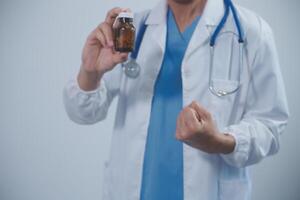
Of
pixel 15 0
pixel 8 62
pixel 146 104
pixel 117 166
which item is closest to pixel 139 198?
pixel 117 166

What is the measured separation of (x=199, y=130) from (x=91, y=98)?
32 centimetres

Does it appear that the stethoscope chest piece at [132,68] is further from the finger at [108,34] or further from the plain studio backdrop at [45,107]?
the plain studio backdrop at [45,107]

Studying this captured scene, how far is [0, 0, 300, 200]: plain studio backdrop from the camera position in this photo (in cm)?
135

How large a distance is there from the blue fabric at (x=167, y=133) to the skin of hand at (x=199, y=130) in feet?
0.36

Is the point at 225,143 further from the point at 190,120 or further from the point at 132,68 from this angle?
the point at 132,68

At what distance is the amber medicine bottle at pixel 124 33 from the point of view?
831mm

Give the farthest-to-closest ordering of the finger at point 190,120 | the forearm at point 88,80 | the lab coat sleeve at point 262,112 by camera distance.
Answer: the forearm at point 88,80 < the lab coat sleeve at point 262,112 < the finger at point 190,120

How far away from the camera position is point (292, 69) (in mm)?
1572

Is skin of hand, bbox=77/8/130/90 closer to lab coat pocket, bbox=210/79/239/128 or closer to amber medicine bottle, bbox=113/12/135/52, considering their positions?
amber medicine bottle, bbox=113/12/135/52

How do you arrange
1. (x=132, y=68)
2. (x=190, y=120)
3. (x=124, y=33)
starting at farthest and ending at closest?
(x=132, y=68) < (x=124, y=33) < (x=190, y=120)

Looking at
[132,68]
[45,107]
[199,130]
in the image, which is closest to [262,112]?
[199,130]

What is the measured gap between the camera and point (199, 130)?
73 cm

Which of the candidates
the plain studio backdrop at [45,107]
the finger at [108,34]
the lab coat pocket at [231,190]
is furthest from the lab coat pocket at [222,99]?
the plain studio backdrop at [45,107]

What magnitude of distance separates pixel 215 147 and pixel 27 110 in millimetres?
811
